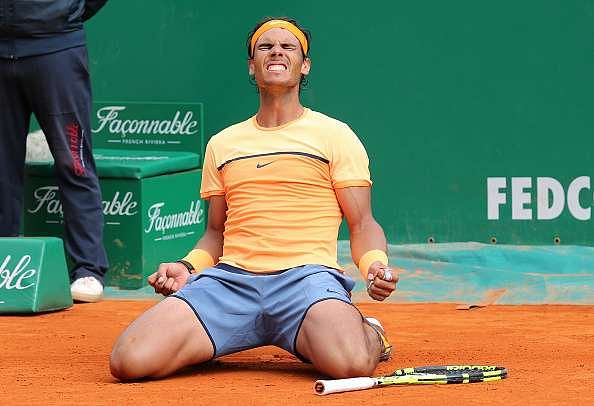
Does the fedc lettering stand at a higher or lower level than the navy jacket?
lower

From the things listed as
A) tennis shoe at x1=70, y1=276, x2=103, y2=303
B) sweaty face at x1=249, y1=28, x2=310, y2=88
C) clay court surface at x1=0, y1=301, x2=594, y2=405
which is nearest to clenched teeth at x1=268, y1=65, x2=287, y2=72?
sweaty face at x1=249, y1=28, x2=310, y2=88

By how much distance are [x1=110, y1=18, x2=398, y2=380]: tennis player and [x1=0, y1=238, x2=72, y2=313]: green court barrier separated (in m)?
1.60

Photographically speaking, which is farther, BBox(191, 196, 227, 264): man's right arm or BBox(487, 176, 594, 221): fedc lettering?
BBox(487, 176, 594, 221): fedc lettering

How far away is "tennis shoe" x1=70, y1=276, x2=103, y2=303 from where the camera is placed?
24.8 ft

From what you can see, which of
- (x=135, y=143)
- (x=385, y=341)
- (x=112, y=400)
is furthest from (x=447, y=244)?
(x=112, y=400)

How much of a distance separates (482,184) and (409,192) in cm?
43

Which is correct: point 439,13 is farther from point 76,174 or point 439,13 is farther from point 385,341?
point 385,341

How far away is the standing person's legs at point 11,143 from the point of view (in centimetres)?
759

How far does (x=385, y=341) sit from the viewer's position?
18.6 ft

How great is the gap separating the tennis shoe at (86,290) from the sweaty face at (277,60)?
221 centimetres

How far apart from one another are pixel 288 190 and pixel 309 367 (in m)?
0.68

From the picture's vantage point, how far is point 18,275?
719cm

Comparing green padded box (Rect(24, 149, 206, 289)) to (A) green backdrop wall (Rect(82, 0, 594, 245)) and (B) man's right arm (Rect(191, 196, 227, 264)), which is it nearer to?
(A) green backdrop wall (Rect(82, 0, 594, 245))

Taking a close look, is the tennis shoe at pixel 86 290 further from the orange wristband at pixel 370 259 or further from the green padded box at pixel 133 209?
the orange wristband at pixel 370 259
